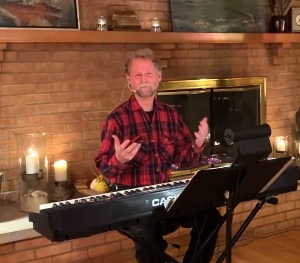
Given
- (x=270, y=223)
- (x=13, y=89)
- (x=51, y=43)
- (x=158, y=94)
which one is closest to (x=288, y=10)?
(x=158, y=94)

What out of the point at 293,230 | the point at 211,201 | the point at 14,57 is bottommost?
the point at 293,230

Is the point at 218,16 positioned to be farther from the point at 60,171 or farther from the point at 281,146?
the point at 60,171

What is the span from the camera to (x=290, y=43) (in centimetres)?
378

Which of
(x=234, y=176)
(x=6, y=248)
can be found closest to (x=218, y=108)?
(x=6, y=248)

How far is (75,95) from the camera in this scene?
2.97 m

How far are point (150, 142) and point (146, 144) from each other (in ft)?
0.08

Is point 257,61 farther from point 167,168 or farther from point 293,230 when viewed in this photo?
point 167,168

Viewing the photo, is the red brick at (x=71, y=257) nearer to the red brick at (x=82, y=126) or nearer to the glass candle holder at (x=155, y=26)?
the red brick at (x=82, y=126)

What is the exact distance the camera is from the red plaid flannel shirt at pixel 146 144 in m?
2.39

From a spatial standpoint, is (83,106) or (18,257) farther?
(83,106)

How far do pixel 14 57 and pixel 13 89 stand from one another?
17 cm

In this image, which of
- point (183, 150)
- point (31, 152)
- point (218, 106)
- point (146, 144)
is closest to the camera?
point (146, 144)

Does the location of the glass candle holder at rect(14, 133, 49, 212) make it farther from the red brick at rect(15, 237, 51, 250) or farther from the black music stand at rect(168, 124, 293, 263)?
the black music stand at rect(168, 124, 293, 263)

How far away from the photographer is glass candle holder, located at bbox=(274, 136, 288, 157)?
12.3 ft
